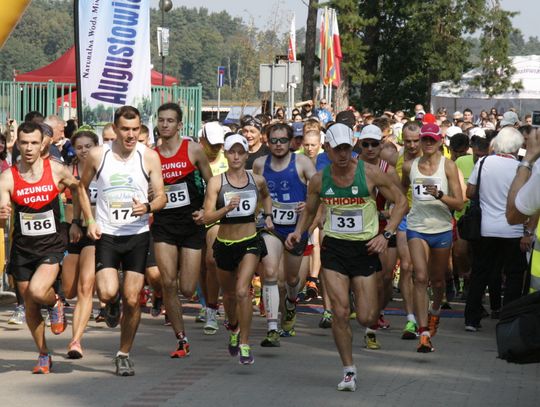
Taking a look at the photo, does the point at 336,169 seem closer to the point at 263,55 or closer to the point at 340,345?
the point at 340,345

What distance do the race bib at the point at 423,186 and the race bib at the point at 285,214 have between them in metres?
1.09

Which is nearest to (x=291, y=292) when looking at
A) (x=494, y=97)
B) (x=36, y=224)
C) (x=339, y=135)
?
(x=339, y=135)

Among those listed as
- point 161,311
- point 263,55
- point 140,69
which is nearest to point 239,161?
point 161,311

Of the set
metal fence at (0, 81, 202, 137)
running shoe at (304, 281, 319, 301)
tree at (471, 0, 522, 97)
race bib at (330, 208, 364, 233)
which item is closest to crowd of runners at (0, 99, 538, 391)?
race bib at (330, 208, 364, 233)

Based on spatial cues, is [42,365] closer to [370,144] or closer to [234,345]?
[234,345]

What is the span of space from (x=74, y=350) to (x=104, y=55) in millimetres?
5440

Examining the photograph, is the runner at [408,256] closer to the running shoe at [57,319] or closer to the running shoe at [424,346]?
the running shoe at [424,346]

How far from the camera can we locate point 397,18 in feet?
165

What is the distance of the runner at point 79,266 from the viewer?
10055 millimetres

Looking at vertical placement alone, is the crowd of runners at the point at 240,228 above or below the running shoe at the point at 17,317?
above

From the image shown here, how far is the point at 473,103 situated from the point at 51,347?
2846cm

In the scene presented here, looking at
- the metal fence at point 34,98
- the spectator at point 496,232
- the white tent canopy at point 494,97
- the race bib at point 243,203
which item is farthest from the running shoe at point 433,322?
the white tent canopy at point 494,97

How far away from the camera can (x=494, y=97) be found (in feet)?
123

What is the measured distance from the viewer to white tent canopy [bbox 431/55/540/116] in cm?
3641
